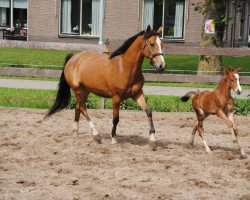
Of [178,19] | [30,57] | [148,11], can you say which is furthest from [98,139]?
[178,19]

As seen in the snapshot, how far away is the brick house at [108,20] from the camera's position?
33344mm

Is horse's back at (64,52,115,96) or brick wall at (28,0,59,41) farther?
brick wall at (28,0,59,41)

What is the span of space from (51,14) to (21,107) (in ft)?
68.0

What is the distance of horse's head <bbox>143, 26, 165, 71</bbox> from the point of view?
8930mm

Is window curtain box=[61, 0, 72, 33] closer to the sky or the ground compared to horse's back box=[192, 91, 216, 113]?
closer to the sky

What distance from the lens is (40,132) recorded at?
10695 mm

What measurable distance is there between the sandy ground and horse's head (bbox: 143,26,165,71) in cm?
131

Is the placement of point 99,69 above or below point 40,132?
above

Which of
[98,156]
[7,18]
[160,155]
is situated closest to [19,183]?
[98,156]

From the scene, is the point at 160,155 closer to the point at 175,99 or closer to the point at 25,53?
the point at 175,99

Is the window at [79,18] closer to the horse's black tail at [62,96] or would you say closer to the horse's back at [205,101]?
the horse's black tail at [62,96]

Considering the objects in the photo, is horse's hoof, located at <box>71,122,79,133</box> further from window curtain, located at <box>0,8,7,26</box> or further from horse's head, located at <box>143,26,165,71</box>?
window curtain, located at <box>0,8,7,26</box>

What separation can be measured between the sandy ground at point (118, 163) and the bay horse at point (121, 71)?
0.64 meters

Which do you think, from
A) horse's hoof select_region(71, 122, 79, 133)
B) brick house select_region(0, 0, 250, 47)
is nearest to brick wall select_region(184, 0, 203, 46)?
brick house select_region(0, 0, 250, 47)
